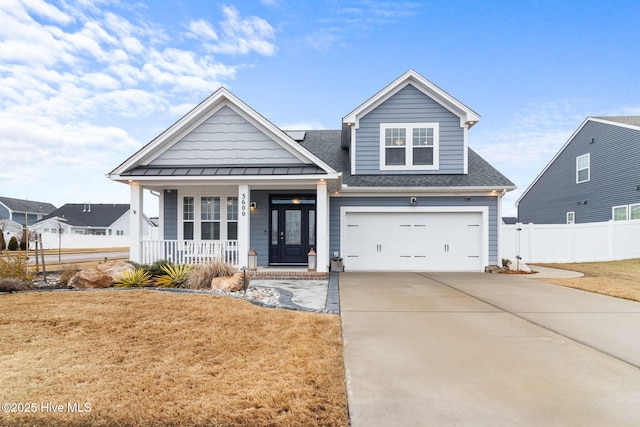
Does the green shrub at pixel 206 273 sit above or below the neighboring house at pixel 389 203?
below

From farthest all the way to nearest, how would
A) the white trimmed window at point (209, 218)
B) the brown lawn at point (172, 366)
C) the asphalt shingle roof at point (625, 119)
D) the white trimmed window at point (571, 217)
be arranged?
the white trimmed window at point (571, 217) → the asphalt shingle roof at point (625, 119) → the white trimmed window at point (209, 218) → the brown lawn at point (172, 366)

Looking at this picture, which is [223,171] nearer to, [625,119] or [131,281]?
[131,281]

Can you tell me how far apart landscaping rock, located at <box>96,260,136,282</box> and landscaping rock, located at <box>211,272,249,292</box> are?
247 cm

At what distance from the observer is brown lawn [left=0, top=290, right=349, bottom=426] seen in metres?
2.60

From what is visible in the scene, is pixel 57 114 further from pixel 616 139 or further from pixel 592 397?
pixel 616 139

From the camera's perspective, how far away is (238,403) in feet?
8.90

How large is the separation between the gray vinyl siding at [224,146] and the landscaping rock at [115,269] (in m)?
3.31

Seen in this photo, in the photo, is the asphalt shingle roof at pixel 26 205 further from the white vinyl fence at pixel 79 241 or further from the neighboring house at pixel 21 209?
the white vinyl fence at pixel 79 241

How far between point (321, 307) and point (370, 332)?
5.27 feet

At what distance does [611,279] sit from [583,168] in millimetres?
12508

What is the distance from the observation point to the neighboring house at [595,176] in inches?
662

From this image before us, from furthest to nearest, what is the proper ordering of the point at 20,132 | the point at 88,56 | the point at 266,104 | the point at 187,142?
the point at 20,132 → the point at 266,104 → the point at 88,56 → the point at 187,142

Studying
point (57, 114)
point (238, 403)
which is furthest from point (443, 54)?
point (57, 114)

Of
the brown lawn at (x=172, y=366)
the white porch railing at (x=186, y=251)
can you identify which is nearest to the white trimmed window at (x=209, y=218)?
the white porch railing at (x=186, y=251)
